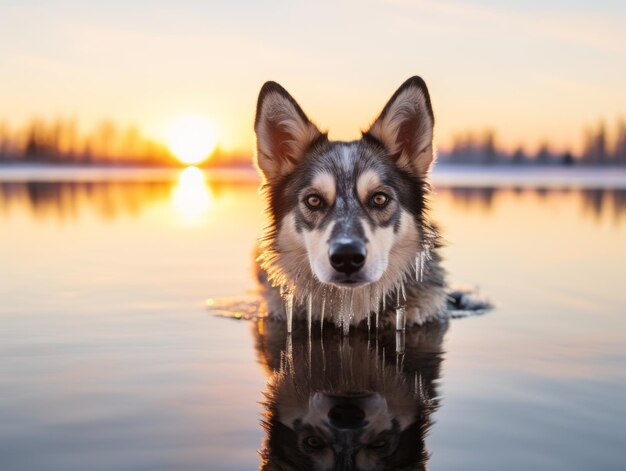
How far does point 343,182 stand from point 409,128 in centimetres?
104

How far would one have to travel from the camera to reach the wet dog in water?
6070 mm

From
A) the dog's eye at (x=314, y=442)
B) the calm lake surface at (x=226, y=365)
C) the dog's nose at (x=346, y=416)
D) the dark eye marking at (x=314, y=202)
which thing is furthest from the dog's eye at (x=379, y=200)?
the dog's eye at (x=314, y=442)

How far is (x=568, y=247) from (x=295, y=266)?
8683 mm

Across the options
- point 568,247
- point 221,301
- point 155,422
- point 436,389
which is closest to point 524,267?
point 568,247

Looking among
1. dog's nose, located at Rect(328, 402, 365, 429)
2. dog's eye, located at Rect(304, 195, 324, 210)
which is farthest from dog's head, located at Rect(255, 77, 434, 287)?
dog's nose, located at Rect(328, 402, 365, 429)

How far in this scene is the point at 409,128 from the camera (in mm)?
6660

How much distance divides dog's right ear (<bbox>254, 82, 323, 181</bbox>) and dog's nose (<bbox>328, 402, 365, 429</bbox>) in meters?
2.82

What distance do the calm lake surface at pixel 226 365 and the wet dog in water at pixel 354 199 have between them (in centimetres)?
35

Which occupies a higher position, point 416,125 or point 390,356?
point 416,125

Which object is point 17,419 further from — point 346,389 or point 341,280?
point 341,280

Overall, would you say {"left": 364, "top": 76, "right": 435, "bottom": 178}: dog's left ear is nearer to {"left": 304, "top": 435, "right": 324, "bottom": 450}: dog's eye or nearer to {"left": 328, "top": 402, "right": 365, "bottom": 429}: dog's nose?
{"left": 328, "top": 402, "right": 365, "bottom": 429}: dog's nose

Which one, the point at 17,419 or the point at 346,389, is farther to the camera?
the point at 346,389

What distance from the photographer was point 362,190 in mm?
6023

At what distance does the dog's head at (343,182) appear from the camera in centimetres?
591
